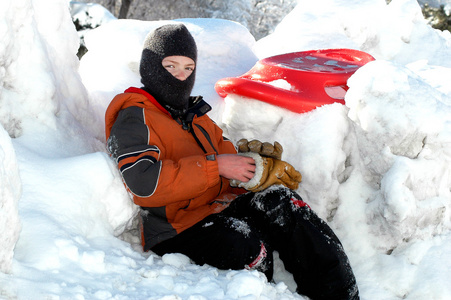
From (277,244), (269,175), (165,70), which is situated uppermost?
(165,70)

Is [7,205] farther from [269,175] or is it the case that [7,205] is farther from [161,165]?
[269,175]

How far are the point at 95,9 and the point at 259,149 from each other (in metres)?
5.99

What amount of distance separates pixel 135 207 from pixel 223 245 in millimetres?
398

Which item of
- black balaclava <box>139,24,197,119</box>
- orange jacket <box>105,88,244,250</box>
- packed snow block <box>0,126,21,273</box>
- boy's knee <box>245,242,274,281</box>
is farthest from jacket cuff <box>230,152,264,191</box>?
→ packed snow block <box>0,126,21,273</box>

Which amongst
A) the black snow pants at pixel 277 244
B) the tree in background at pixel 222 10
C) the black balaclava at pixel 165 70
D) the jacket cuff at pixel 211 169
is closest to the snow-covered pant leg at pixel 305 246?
the black snow pants at pixel 277 244

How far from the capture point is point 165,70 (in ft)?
7.38

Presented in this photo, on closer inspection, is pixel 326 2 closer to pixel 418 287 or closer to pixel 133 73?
pixel 133 73

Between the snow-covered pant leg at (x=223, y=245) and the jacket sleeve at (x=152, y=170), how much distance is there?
5.8 inches

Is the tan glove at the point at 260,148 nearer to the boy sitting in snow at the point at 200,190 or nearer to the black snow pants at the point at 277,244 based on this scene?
the boy sitting in snow at the point at 200,190

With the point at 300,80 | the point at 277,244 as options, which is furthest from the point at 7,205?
the point at 300,80

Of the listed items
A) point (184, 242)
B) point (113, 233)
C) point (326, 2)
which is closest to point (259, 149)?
point (184, 242)

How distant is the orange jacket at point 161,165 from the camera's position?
1.96 meters

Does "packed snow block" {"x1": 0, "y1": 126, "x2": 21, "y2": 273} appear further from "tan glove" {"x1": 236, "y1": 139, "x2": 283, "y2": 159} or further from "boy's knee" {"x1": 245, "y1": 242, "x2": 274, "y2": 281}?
"tan glove" {"x1": 236, "y1": 139, "x2": 283, "y2": 159}

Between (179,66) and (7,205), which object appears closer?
(7,205)
